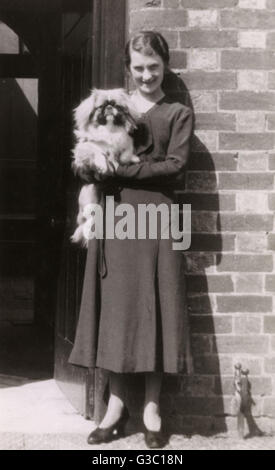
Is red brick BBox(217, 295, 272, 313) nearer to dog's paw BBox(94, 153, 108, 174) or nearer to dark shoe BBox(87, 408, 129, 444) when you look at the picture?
dark shoe BBox(87, 408, 129, 444)

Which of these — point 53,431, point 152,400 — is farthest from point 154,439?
point 53,431

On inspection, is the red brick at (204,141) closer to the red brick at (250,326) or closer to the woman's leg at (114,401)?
the red brick at (250,326)

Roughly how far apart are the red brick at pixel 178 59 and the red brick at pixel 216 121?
10.7 inches

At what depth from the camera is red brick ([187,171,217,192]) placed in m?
4.12

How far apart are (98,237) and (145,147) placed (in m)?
0.51

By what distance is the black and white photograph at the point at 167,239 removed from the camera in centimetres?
376

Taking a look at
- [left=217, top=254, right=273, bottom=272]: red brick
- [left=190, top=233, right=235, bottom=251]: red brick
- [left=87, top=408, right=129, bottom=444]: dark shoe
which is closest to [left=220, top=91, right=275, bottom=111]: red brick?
[left=190, top=233, right=235, bottom=251]: red brick

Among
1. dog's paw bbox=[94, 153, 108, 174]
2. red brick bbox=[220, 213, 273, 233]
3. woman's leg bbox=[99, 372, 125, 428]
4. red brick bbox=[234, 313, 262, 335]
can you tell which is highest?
dog's paw bbox=[94, 153, 108, 174]

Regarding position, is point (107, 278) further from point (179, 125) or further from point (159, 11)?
point (159, 11)

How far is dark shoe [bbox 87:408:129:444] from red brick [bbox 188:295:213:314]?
645 millimetres

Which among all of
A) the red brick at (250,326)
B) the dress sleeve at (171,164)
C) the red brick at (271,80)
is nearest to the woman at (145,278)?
the dress sleeve at (171,164)

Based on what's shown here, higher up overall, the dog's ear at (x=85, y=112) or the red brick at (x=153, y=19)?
the red brick at (x=153, y=19)

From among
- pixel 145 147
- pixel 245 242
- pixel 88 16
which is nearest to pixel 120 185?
pixel 145 147
